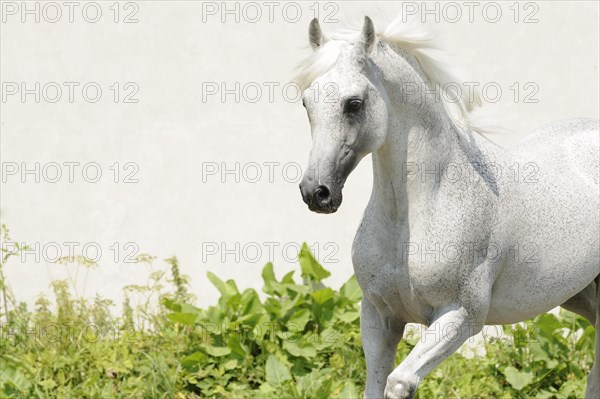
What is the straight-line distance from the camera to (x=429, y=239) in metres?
3.19

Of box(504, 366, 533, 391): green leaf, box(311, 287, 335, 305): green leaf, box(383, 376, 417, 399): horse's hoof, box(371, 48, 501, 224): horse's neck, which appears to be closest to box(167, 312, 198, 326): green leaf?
box(311, 287, 335, 305): green leaf

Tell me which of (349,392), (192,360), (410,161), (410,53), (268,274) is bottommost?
(349,392)

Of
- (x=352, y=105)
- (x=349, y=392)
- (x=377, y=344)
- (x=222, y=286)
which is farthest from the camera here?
(x=222, y=286)

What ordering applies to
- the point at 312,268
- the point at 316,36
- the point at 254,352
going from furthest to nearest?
the point at 312,268
the point at 254,352
the point at 316,36

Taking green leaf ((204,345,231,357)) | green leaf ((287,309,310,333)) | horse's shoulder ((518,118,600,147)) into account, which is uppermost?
horse's shoulder ((518,118,600,147))

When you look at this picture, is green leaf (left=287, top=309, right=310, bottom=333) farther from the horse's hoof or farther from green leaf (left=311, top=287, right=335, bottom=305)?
the horse's hoof

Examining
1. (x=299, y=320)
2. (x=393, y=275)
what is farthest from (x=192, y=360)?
(x=393, y=275)

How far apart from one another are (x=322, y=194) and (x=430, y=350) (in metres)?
0.67

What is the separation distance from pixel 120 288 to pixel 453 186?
319 cm

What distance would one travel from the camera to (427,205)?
3227mm

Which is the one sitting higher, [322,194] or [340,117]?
[340,117]

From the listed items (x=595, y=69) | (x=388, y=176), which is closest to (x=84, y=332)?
(x=388, y=176)

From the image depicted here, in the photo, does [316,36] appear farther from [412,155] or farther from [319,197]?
[319,197]

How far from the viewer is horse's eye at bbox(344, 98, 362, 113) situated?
2.97 m
